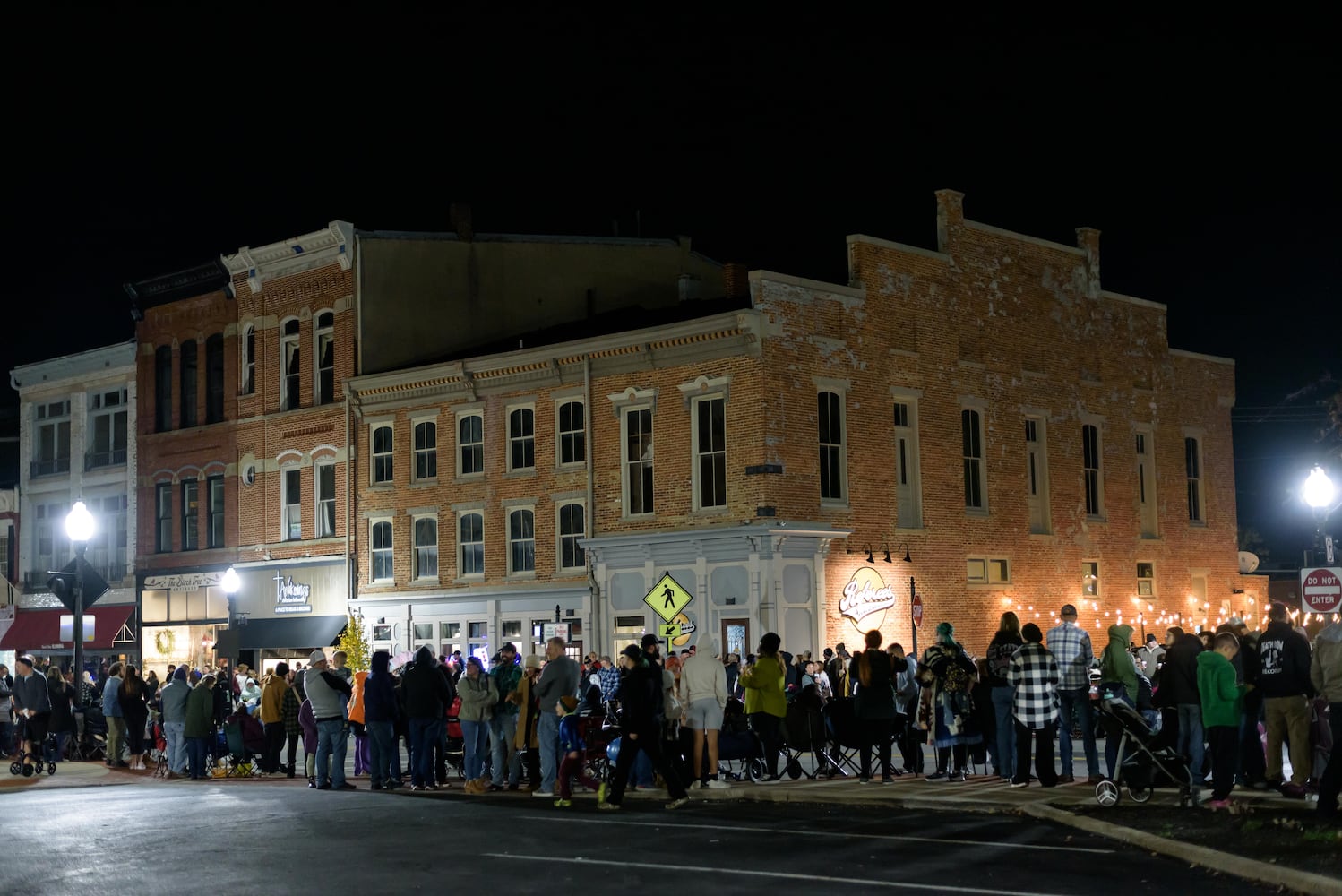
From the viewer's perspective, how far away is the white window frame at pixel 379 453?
42331 mm

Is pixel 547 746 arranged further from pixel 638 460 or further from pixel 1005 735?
pixel 638 460

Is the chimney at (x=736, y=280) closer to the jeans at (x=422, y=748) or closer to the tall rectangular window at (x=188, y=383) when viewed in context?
the tall rectangular window at (x=188, y=383)

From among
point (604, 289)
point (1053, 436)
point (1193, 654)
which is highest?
point (604, 289)

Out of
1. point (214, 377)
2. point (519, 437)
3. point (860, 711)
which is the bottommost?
point (860, 711)

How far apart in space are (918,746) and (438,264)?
2642 centimetres

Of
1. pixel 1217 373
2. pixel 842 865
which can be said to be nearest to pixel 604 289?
pixel 1217 373

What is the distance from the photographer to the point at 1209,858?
12.7 m

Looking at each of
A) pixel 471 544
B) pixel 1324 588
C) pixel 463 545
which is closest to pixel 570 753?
pixel 1324 588

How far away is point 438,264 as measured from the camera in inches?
1756

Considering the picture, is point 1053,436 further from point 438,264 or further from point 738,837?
point 738,837

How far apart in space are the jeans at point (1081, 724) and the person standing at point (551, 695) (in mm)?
5841

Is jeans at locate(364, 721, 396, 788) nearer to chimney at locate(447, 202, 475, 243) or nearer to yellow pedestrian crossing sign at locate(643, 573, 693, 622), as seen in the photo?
yellow pedestrian crossing sign at locate(643, 573, 693, 622)

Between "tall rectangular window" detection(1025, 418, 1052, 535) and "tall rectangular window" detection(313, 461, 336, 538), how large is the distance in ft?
60.2

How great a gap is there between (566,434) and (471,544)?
4293mm
